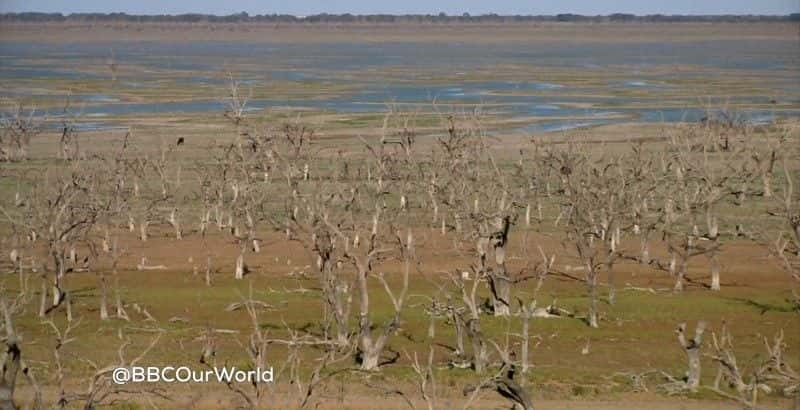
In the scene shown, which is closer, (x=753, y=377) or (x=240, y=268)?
(x=753, y=377)

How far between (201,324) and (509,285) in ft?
31.5

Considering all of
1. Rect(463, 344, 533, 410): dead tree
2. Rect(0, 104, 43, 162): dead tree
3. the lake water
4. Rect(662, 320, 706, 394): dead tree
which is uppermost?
Rect(463, 344, 533, 410): dead tree

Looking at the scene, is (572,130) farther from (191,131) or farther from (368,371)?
(368,371)

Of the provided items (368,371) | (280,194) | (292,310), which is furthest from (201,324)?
(280,194)

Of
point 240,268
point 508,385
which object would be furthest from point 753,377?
point 240,268

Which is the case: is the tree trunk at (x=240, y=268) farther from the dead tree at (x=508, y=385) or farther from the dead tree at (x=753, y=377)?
the dead tree at (x=508, y=385)

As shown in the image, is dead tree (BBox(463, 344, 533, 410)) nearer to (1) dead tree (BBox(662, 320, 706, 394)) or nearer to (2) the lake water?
(1) dead tree (BBox(662, 320, 706, 394))

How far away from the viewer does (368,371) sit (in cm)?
2884

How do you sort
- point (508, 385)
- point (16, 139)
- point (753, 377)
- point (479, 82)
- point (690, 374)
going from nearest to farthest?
point (508, 385) < point (753, 377) < point (690, 374) < point (16, 139) < point (479, 82)

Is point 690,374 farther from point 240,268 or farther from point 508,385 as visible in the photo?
point 240,268

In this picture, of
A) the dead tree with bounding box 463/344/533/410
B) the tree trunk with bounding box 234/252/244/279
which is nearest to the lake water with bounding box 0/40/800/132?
the tree trunk with bounding box 234/252/244/279

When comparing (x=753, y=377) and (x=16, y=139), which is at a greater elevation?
(x=753, y=377)

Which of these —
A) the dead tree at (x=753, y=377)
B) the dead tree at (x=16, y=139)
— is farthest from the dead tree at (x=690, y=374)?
the dead tree at (x=16, y=139)

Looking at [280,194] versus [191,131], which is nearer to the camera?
[280,194]
